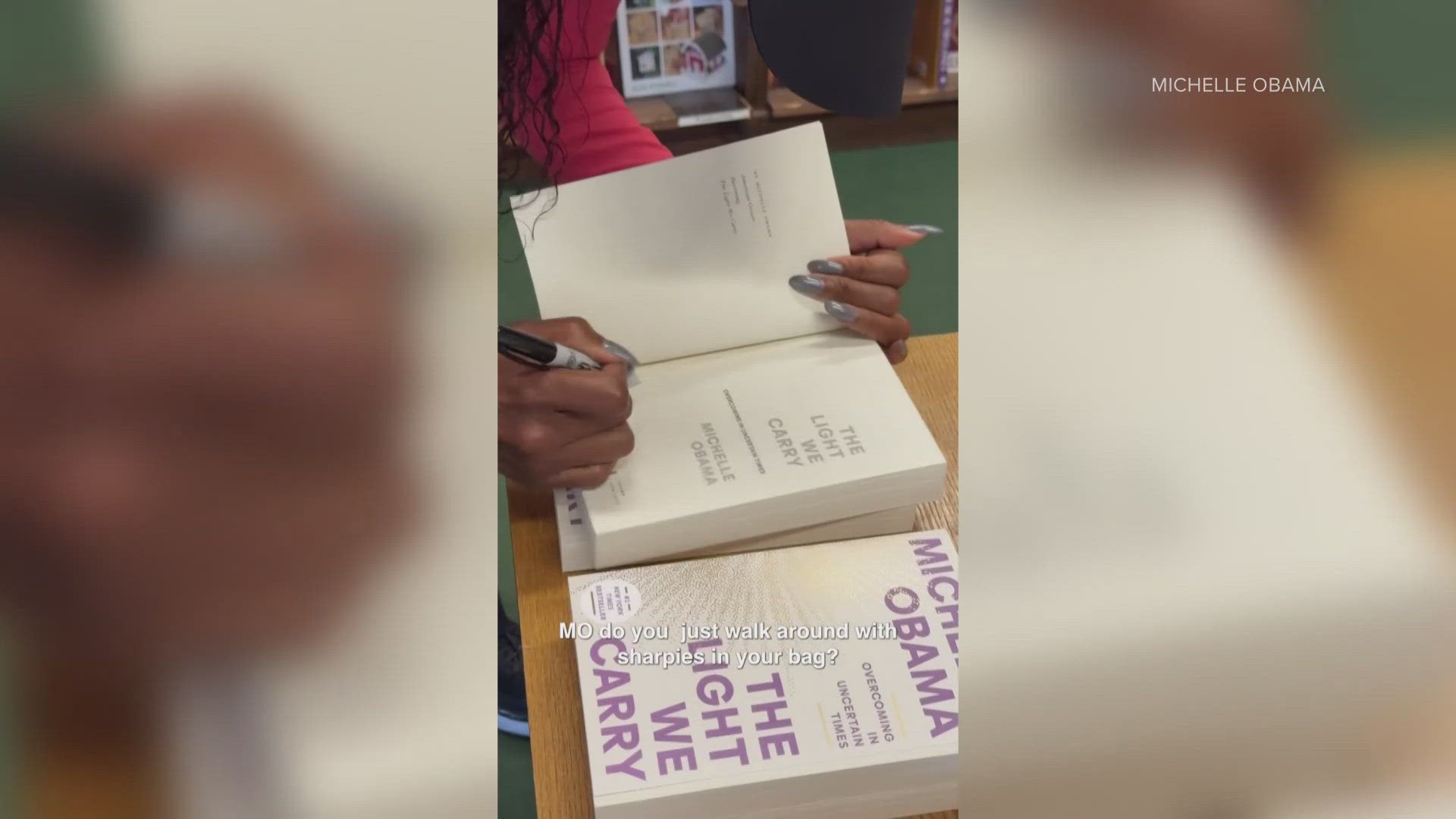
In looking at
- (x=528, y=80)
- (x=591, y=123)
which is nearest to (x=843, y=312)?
(x=528, y=80)

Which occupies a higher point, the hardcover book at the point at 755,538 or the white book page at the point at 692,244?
the white book page at the point at 692,244

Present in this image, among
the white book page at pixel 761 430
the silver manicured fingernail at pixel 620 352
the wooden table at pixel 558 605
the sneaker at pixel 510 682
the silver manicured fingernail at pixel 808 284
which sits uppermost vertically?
the silver manicured fingernail at pixel 808 284

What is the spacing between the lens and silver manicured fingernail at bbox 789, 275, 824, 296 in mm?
820

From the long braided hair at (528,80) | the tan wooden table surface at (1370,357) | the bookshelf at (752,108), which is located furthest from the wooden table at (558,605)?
the bookshelf at (752,108)

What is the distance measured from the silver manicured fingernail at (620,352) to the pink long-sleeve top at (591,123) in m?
0.30

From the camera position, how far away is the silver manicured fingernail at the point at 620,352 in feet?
2.56

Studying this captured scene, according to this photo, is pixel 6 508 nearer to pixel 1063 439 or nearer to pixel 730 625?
pixel 1063 439

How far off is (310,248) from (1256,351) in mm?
178

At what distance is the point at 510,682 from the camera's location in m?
1.12

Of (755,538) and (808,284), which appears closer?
(755,538)

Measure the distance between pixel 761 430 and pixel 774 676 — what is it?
0.22 metres

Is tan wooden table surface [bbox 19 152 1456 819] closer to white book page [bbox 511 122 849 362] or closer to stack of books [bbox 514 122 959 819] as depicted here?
stack of books [bbox 514 122 959 819]

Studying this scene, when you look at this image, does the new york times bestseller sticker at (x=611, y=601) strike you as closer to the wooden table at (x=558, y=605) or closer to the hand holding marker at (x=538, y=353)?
the wooden table at (x=558, y=605)

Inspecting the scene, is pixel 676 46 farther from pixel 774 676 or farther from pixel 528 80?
pixel 774 676
